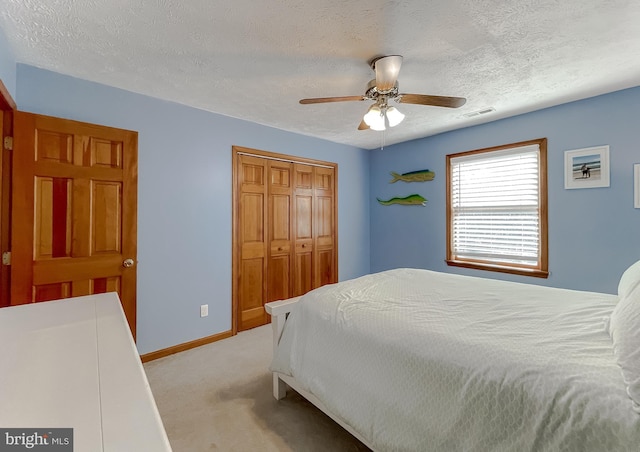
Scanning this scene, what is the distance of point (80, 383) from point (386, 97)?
221 cm

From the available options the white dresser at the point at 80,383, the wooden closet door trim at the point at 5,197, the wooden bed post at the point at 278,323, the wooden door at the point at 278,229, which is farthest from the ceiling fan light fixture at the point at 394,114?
the wooden closet door trim at the point at 5,197

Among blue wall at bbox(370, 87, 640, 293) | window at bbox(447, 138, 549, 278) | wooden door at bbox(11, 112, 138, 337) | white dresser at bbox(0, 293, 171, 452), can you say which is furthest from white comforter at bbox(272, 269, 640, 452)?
wooden door at bbox(11, 112, 138, 337)

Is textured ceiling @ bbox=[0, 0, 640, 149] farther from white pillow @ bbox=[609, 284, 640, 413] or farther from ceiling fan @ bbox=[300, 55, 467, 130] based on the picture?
white pillow @ bbox=[609, 284, 640, 413]

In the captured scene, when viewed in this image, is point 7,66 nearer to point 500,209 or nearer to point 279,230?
point 279,230

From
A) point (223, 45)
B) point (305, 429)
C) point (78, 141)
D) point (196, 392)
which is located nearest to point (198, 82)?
point (223, 45)

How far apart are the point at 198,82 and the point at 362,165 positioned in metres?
2.94

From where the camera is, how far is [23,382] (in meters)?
0.68

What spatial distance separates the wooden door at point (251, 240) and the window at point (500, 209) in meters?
2.46

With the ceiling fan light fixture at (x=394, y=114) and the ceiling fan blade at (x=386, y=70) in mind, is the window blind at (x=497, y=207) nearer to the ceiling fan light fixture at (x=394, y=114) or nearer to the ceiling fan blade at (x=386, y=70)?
the ceiling fan light fixture at (x=394, y=114)

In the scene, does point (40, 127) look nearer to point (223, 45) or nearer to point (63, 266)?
point (63, 266)

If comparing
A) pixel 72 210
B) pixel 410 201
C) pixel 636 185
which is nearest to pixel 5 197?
pixel 72 210

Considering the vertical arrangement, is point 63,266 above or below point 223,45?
below

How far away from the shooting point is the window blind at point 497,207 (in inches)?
123

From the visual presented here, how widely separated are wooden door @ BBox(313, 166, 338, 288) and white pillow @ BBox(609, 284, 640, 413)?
3240mm
